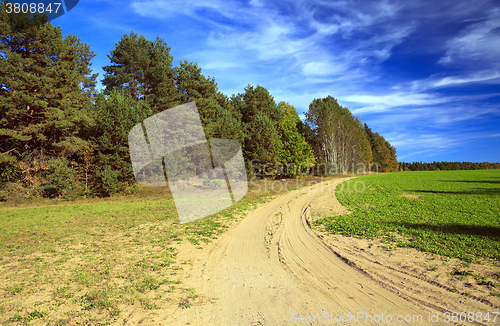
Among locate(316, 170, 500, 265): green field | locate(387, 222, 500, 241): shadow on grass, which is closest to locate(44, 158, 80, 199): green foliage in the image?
locate(316, 170, 500, 265): green field

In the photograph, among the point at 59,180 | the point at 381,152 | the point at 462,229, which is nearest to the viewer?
the point at 462,229

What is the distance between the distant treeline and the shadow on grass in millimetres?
128153

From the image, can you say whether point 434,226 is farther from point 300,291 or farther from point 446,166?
point 446,166

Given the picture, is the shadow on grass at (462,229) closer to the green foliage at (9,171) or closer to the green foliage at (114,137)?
the green foliage at (114,137)

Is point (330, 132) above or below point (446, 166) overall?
above

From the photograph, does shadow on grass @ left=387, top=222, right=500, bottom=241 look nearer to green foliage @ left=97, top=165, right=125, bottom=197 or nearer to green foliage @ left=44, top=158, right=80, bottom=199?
green foliage @ left=97, top=165, right=125, bottom=197

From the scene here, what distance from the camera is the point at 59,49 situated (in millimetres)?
23141

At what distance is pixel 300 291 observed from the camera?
5.29 m

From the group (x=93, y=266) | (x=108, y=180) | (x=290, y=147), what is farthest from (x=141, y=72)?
(x=93, y=266)

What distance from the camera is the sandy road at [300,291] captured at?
4297 mm

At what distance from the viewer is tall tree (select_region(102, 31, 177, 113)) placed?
30.4 meters

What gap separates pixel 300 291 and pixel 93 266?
20.1 ft

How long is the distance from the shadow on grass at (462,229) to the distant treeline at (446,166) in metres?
128

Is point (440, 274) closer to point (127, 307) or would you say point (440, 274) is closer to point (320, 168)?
point (127, 307)
